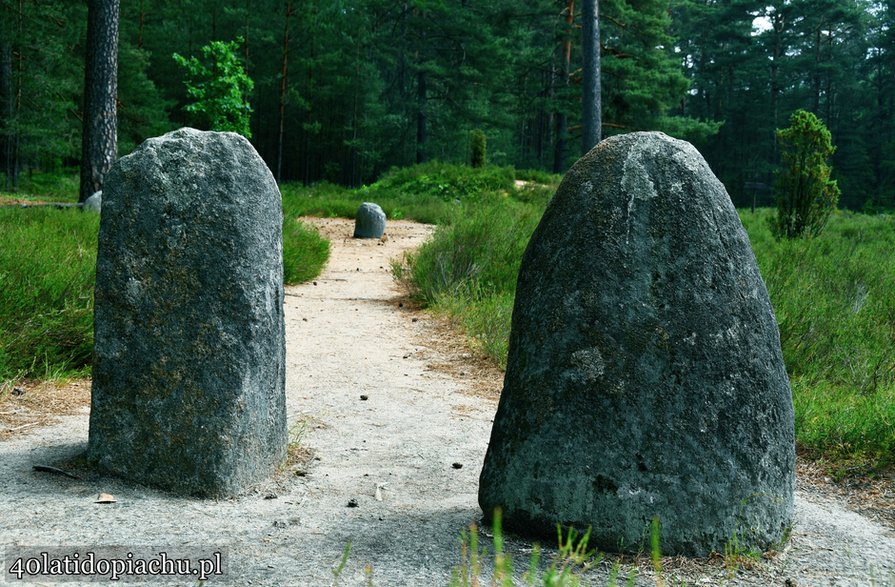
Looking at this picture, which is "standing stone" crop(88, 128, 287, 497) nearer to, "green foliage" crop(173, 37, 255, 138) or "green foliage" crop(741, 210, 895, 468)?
"green foliage" crop(741, 210, 895, 468)

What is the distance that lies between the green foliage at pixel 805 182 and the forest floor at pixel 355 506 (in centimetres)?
A: 960

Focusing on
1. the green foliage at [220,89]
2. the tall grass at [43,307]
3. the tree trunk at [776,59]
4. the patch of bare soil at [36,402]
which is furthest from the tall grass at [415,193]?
the tree trunk at [776,59]

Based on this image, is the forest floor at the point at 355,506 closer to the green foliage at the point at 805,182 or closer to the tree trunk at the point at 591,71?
the green foliage at the point at 805,182

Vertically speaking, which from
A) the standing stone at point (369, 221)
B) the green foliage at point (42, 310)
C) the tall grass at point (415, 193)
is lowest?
the green foliage at point (42, 310)

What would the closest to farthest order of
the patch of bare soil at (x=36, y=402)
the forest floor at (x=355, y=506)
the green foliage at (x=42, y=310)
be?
the forest floor at (x=355, y=506), the patch of bare soil at (x=36, y=402), the green foliage at (x=42, y=310)

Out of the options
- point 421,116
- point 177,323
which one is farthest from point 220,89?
point 177,323

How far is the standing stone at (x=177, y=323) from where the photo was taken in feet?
11.3

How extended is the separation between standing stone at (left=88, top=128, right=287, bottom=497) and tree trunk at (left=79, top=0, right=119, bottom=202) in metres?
9.53

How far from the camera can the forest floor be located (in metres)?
2.80

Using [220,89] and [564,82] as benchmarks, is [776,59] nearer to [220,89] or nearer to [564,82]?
[564,82]

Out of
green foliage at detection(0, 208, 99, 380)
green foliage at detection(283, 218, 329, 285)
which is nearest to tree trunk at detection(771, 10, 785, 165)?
green foliage at detection(283, 218, 329, 285)

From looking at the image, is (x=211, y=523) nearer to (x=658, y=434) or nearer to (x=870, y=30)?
(x=658, y=434)

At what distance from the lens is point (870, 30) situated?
172 ft

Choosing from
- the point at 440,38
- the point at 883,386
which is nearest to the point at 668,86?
the point at 440,38
